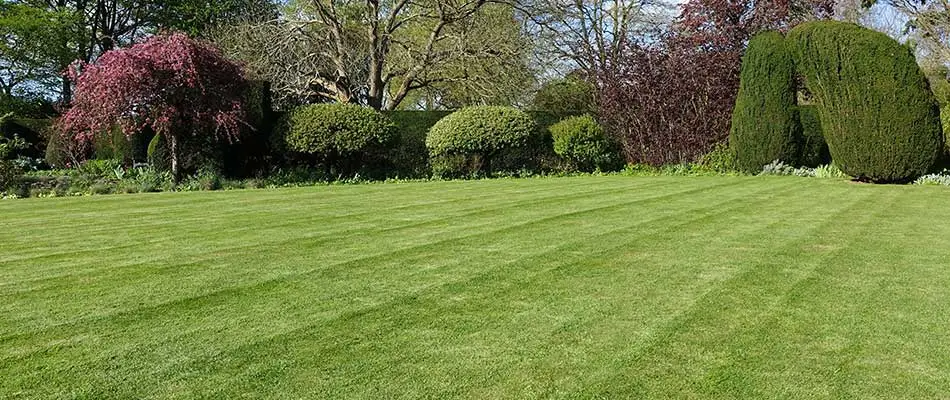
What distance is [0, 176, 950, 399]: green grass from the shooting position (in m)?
2.37

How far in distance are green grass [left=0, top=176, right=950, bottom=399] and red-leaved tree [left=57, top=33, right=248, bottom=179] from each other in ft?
19.9

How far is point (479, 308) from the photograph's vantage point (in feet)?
10.6

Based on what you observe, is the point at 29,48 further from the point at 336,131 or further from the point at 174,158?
the point at 336,131

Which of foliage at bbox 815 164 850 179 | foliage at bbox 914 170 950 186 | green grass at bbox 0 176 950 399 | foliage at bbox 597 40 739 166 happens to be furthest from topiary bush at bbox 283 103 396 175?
foliage at bbox 914 170 950 186

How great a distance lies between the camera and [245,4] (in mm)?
24953

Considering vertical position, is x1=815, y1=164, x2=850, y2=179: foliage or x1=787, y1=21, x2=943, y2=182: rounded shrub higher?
x1=787, y1=21, x2=943, y2=182: rounded shrub

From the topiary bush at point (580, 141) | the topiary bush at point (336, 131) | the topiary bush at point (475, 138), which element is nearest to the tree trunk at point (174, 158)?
the topiary bush at point (336, 131)

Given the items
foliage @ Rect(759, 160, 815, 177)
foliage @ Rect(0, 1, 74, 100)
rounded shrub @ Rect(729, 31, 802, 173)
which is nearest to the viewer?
foliage @ Rect(759, 160, 815, 177)

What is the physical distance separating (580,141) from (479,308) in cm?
1177

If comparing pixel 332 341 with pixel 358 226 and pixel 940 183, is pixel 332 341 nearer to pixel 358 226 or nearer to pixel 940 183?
pixel 358 226

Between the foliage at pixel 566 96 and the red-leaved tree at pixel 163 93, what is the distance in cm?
863

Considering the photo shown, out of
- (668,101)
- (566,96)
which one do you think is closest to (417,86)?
(566,96)

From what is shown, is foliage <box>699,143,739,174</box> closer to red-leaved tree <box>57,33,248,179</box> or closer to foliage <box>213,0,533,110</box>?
foliage <box>213,0,533,110</box>

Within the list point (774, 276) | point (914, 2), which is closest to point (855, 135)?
point (774, 276)
